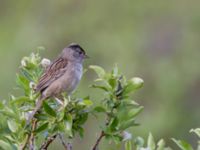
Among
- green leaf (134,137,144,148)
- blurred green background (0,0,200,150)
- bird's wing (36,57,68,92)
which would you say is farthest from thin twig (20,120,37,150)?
blurred green background (0,0,200,150)

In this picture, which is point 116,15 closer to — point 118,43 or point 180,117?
point 118,43

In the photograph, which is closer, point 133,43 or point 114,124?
point 114,124

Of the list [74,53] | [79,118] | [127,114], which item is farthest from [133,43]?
[127,114]

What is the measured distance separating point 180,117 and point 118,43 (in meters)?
1.64

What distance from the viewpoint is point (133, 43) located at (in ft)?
36.6

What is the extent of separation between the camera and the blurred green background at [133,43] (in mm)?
9750

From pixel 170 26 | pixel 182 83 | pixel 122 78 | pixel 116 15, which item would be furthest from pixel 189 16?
pixel 122 78

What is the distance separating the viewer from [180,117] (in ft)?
32.0

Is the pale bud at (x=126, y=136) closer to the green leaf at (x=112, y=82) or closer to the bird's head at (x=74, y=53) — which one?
the green leaf at (x=112, y=82)

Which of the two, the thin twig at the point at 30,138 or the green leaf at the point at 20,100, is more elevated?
the green leaf at the point at 20,100

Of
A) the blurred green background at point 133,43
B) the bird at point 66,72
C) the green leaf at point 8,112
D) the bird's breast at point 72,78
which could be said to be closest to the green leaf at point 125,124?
the green leaf at point 8,112

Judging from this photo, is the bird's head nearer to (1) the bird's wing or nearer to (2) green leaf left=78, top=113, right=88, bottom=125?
(1) the bird's wing

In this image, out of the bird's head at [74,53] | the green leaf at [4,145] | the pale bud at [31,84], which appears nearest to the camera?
the green leaf at [4,145]

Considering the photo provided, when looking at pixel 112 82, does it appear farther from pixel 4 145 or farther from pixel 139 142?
pixel 4 145
